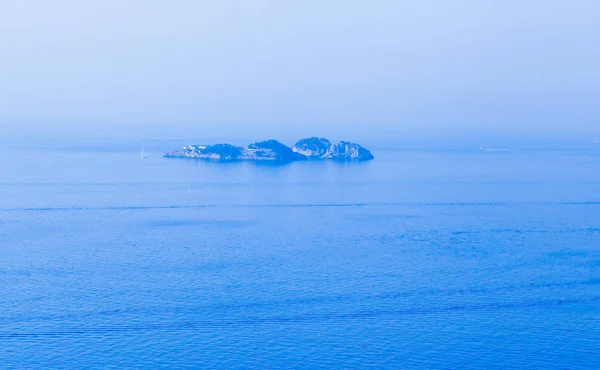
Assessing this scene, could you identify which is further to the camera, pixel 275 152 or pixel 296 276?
pixel 275 152

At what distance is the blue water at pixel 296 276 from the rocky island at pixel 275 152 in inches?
851

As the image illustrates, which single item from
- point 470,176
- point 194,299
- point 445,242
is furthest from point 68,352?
point 470,176

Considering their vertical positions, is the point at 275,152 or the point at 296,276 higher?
the point at 275,152

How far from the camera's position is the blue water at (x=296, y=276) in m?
24.0

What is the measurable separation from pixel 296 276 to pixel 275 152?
163ft

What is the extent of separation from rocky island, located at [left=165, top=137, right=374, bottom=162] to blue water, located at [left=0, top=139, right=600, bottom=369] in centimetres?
2162

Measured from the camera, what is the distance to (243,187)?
58.5 meters

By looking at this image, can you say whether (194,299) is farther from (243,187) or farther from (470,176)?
(470,176)

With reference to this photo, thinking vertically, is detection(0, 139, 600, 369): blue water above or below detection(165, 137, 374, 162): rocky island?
below

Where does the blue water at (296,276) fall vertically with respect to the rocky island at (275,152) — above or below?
below

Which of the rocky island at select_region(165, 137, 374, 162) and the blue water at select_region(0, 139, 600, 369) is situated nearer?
the blue water at select_region(0, 139, 600, 369)

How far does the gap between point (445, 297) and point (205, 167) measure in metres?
47.0

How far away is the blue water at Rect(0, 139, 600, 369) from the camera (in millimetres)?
23984

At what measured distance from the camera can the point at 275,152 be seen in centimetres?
Answer: 8019
